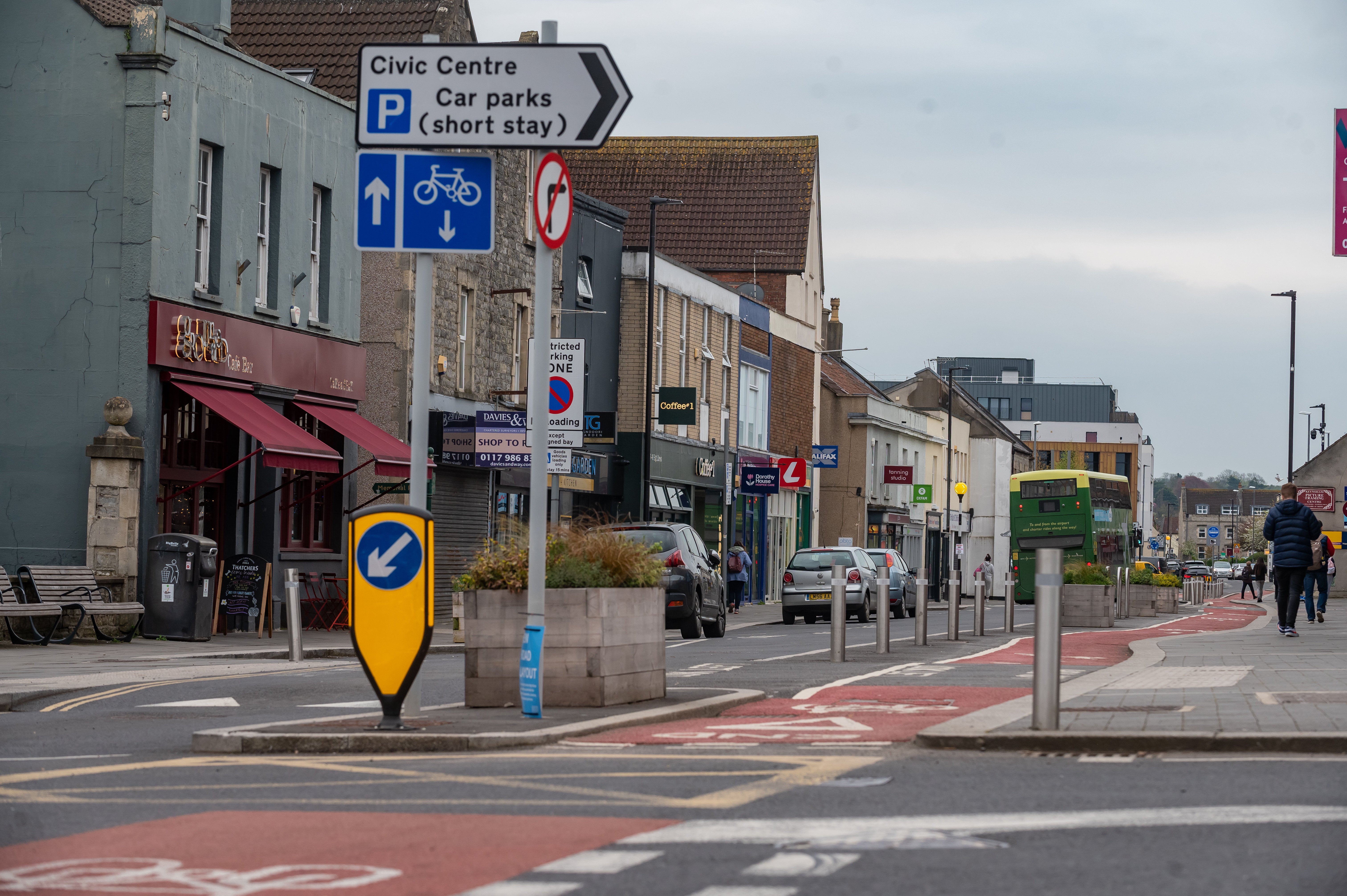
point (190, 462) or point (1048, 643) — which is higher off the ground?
point (190, 462)

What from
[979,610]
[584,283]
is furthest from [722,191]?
[979,610]

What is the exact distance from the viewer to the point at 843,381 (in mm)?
72750

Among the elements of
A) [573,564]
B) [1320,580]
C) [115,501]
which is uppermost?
[115,501]

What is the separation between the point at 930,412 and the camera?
82.0 m

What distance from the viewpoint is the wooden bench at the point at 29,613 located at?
2141cm

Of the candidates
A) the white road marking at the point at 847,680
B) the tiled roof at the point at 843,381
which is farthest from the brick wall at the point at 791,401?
the white road marking at the point at 847,680

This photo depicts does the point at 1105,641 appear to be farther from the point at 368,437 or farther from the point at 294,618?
the point at 368,437

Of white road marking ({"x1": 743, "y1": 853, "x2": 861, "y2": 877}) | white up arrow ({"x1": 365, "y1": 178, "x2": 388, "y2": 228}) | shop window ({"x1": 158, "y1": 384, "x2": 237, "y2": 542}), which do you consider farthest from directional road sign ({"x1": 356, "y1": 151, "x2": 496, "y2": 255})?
shop window ({"x1": 158, "y1": 384, "x2": 237, "y2": 542})

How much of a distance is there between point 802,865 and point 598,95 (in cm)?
608

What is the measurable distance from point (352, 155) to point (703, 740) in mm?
21699

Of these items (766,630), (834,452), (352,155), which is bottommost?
(766,630)

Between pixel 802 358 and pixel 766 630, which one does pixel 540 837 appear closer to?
pixel 766 630

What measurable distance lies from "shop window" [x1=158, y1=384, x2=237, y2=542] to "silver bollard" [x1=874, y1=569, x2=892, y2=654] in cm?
960

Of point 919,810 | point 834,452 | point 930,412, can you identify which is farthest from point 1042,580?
point 930,412
